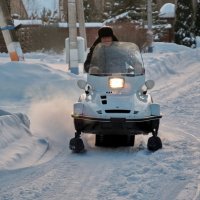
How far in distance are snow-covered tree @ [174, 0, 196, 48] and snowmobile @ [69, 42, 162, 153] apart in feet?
94.8

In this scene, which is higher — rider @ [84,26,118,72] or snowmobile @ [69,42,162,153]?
rider @ [84,26,118,72]

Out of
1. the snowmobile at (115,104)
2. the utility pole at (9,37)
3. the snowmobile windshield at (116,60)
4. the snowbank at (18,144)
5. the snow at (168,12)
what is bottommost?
the snow at (168,12)

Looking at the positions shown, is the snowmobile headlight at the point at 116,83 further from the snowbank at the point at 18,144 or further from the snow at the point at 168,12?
the snow at the point at 168,12

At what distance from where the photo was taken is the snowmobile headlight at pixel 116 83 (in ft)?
27.2

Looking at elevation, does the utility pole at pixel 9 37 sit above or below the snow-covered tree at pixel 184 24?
above

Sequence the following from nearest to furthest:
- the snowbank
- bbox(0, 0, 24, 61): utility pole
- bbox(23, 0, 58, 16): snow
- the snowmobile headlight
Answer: the snowbank
the snowmobile headlight
bbox(0, 0, 24, 61): utility pole
bbox(23, 0, 58, 16): snow

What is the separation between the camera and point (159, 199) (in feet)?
18.7

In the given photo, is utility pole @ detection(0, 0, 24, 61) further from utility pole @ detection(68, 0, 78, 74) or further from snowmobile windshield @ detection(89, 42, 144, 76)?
snowmobile windshield @ detection(89, 42, 144, 76)

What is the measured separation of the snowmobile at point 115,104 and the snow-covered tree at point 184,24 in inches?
1138

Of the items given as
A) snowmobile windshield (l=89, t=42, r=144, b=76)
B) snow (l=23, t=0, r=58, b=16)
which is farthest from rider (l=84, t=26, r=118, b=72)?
snow (l=23, t=0, r=58, b=16)

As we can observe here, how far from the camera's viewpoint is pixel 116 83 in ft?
27.3

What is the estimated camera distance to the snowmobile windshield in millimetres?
8711

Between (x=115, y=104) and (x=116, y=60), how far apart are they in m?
1.17

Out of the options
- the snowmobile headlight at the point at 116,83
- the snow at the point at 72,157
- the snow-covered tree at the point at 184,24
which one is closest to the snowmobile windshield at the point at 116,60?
the snowmobile headlight at the point at 116,83
